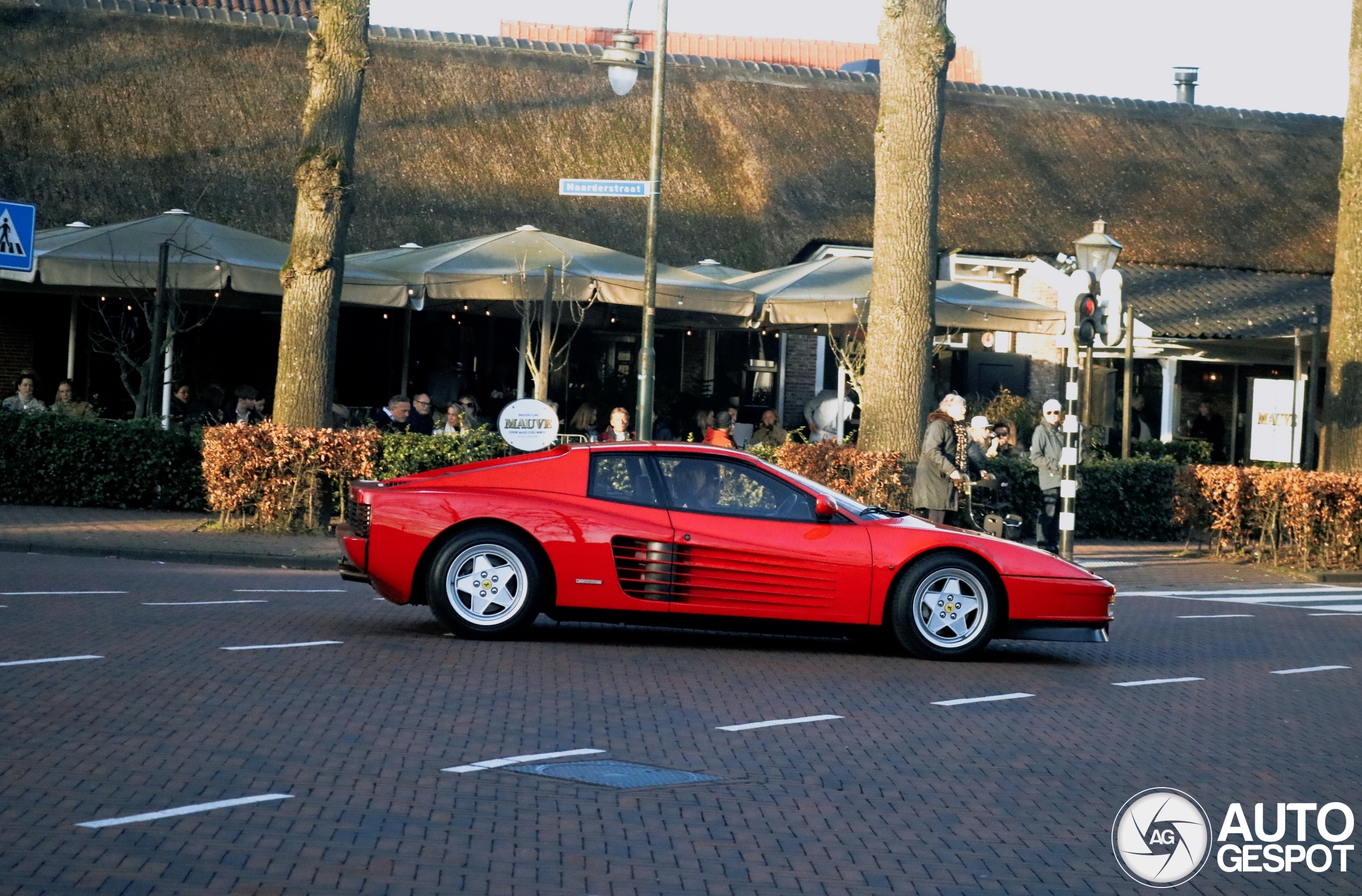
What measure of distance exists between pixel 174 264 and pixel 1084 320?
11.5 metres

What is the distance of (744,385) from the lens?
30344 millimetres

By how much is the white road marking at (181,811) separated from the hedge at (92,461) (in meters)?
13.3

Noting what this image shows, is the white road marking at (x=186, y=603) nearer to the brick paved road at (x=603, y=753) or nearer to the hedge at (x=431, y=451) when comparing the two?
the brick paved road at (x=603, y=753)

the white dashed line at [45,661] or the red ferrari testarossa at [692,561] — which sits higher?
the red ferrari testarossa at [692,561]

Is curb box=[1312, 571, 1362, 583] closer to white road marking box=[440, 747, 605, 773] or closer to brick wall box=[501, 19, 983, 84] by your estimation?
white road marking box=[440, 747, 605, 773]

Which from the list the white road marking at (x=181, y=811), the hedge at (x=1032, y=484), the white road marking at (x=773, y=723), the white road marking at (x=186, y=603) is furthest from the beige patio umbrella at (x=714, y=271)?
the white road marking at (x=181, y=811)

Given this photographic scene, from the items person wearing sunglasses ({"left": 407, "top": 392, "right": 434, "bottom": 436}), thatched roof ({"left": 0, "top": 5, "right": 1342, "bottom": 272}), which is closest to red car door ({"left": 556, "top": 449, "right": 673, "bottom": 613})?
person wearing sunglasses ({"left": 407, "top": 392, "right": 434, "bottom": 436})

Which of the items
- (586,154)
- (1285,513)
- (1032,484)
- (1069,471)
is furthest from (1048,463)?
(586,154)

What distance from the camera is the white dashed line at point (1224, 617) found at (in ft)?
48.2

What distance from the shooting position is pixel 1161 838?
6.56 meters

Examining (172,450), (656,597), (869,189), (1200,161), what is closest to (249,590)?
(656,597)

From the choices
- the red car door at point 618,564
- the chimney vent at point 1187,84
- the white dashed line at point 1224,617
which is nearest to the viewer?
the red car door at point 618,564

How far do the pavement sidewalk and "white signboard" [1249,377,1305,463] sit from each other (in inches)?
469

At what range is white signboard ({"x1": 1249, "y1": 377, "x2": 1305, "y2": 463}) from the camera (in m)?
21.2
